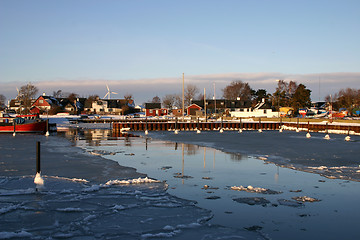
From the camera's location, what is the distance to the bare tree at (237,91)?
568 ft

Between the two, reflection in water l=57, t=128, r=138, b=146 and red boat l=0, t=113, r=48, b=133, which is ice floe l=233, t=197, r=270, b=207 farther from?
red boat l=0, t=113, r=48, b=133

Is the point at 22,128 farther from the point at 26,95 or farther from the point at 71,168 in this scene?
the point at 26,95

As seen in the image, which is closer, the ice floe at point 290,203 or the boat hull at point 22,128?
the ice floe at point 290,203

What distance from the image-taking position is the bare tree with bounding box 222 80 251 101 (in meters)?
173

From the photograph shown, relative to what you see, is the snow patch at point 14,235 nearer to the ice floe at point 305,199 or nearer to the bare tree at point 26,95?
the ice floe at point 305,199

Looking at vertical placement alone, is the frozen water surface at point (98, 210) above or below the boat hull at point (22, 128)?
below

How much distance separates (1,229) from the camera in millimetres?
7898

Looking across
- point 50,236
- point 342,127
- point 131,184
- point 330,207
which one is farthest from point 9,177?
point 342,127

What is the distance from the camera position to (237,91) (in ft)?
571

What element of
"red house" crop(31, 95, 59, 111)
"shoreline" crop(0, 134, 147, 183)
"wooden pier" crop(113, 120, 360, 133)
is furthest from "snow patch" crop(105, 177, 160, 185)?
"red house" crop(31, 95, 59, 111)

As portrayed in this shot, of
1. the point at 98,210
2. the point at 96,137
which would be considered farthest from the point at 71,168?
the point at 96,137

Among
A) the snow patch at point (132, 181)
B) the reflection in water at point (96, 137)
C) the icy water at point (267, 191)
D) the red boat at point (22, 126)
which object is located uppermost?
the red boat at point (22, 126)

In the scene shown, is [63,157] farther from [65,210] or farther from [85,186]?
[65,210]

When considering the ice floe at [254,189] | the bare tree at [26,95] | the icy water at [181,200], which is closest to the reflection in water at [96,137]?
the icy water at [181,200]
